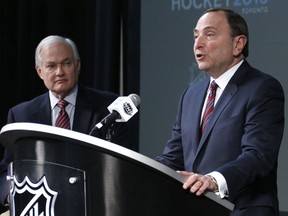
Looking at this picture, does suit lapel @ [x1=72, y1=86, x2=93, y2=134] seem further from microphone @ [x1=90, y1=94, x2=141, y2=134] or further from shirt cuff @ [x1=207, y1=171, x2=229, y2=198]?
shirt cuff @ [x1=207, y1=171, x2=229, y2=198]

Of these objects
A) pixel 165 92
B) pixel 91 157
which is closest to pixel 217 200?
pixel 91 157

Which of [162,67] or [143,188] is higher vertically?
[162,67]

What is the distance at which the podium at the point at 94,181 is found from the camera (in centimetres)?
218

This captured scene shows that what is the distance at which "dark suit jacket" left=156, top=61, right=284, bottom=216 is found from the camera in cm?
258

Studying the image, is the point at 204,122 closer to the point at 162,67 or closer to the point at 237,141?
the point at 237,141

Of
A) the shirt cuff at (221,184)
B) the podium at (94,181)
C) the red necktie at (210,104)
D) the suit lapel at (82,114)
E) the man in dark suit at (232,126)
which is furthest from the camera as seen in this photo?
the suit lapel at (82,114)

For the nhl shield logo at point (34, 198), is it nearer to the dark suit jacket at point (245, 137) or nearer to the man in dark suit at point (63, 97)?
the dark suit jacket at point (245, 137)

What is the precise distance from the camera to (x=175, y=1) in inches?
199

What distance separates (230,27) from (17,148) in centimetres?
104

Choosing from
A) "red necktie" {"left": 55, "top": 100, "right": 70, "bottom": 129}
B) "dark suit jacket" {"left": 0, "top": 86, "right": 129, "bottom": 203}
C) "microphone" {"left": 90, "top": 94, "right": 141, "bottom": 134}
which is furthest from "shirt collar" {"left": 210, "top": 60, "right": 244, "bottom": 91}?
"red necktie" {"left": 55, "top": 100, "right": 70, "bottom": 129}

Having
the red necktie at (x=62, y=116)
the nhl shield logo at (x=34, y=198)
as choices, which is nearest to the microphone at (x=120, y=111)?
the nhl shield logo at (x=34, y=198)

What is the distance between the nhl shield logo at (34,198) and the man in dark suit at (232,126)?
453 mm

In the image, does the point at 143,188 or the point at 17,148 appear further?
the point at 17,148

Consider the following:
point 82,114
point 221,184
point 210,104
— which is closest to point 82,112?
point 82,114
